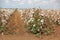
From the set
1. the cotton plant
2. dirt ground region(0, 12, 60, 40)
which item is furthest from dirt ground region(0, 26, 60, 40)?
the cotton plant

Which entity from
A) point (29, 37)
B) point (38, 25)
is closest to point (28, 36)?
point (29, 37)

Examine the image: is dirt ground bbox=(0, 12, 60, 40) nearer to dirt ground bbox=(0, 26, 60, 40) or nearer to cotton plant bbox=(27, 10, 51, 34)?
dirt ground bbox=(0, 26, 60, 40)

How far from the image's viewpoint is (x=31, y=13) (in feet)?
15.0

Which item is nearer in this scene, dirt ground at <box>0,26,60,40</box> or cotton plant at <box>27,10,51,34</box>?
dirt ground at <box>0,26,60,40</box>

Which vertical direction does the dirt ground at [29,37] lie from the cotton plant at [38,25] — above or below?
below

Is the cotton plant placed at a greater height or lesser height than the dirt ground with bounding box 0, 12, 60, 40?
greater

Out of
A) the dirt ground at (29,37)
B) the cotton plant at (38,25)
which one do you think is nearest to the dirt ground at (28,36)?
the dirt ground at (29,37)

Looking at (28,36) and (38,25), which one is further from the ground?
(38,25)

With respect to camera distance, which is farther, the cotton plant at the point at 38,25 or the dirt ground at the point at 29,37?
the cotton plant at the point at 38,25

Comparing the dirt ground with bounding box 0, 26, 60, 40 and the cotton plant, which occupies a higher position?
the cotton plant

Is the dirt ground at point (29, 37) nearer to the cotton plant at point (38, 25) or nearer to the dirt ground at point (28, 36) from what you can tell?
the dirt ground at point (28, 36)

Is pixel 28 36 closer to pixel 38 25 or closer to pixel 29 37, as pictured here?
pixel 29 37

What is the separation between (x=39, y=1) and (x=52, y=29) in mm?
776

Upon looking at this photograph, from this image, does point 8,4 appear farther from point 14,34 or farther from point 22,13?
point 14,34
